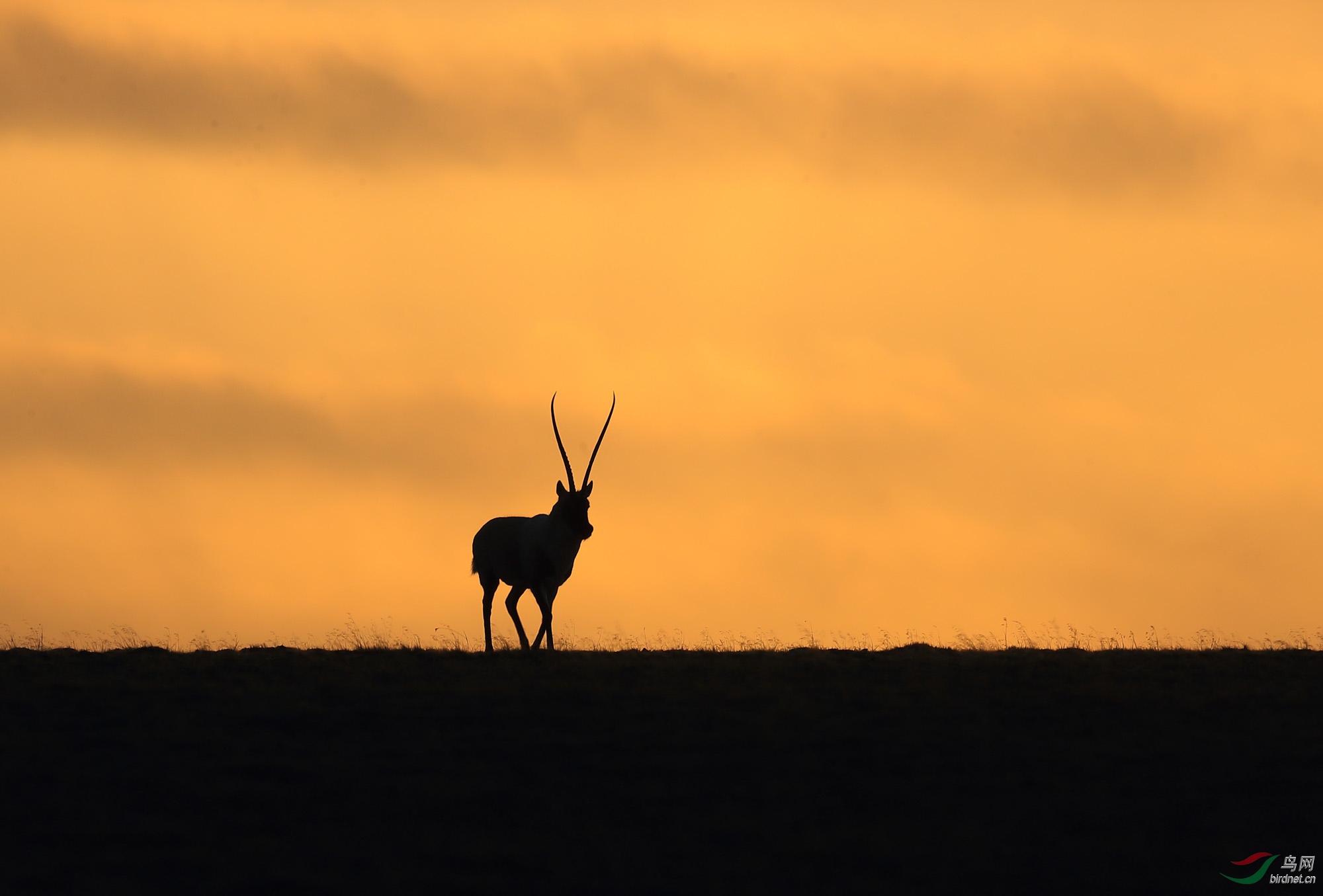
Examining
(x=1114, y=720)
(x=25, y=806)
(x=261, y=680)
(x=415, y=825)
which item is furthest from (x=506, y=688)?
(x=1114, y=720)

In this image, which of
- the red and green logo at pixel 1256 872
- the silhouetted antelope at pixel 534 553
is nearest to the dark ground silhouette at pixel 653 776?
the red and green logo at pixel 1256 872

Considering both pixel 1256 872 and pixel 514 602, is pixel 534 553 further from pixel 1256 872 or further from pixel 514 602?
pixel 1256 872

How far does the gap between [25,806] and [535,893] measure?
6028 mm

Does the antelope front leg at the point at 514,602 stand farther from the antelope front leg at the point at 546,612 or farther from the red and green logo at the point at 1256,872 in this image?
the red and green logo at the point at 1256,872

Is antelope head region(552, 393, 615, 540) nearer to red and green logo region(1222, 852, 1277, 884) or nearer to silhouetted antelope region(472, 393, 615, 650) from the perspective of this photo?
silhouetted antelope region(472, 393, 615, 650)

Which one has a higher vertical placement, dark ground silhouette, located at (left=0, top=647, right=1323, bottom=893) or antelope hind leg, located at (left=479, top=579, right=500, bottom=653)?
antelope hind leg, located at (left=479, top=579, right=500, bottom=653)

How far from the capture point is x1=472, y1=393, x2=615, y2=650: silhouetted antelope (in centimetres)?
2739

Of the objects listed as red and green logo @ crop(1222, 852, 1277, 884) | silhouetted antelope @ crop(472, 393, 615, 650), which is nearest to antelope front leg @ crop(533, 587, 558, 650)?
silhouetted antelope @ crop(472, 393, 615, 650)

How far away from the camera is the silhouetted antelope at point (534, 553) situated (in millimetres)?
27391

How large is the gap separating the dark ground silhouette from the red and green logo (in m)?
0.21

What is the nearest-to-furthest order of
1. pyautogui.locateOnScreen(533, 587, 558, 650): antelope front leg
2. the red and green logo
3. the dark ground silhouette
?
the red and green logo, the dark ground silhouette, pyautogui.locateOnScreen(533, 587, 558, 650): antelope front leg

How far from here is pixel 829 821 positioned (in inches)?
623

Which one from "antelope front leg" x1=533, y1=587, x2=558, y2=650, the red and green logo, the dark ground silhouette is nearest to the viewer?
the red and green logo

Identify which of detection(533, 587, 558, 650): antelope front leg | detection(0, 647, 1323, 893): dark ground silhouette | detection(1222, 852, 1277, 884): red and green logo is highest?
detection(533, 587, 558, 650): antelope front leg
